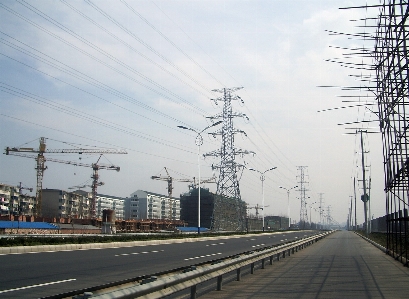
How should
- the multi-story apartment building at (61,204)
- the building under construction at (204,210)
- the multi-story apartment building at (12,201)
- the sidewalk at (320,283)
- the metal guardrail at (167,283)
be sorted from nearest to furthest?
1. the metal guardrail at (167,283)
2. the sidewalk at (320,283)
3. the building under construction at (204,210)
4. the multi-story apartment building at (12,201)
5. the multi-story apartment building at (61,204)

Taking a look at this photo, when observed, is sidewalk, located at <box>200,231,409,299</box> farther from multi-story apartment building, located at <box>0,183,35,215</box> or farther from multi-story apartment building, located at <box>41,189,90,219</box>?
multi-story apartment building, located at <box>0,183,35,215</box>

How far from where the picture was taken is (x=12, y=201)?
152625 mm

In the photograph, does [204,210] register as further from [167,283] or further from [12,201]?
→ [167,283]

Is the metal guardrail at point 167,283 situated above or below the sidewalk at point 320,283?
above

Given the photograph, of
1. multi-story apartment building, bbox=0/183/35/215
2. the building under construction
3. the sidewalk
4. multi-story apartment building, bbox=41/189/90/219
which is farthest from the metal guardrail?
multi-story apartment building, bbox=0/183/35/215

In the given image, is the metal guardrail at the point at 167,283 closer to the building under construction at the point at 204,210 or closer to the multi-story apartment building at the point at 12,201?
the building under construction at the point at 204,210

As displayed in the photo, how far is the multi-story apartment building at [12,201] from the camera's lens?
469 ft

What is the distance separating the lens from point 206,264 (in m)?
11.2

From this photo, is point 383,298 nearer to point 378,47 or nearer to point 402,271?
point 402,271

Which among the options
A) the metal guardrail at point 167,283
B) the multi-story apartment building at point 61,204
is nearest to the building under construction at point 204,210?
the multi-story apartment building at point 61,204

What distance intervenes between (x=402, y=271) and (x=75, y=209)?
169 meters

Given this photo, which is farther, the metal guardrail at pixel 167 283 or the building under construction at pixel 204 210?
the building under construction at pixel 204 210

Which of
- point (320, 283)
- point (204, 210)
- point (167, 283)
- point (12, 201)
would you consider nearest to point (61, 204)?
point (12, 201)

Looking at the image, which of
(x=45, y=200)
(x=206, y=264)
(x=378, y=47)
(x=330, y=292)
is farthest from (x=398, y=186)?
(x=45, y=200)
